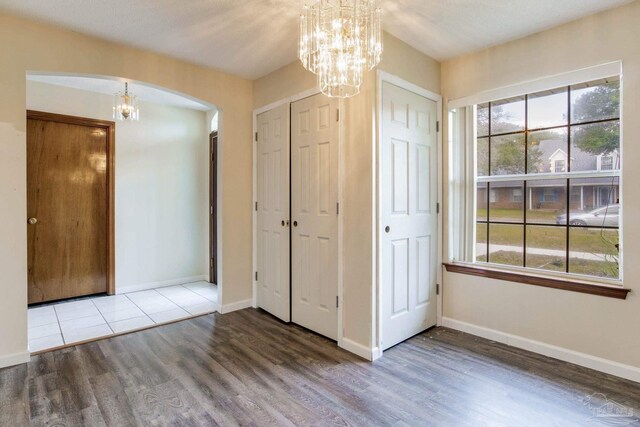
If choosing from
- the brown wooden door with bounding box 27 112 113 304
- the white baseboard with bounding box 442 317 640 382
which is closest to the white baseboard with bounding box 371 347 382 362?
the white baseboard with bounding box 442 317 640 382

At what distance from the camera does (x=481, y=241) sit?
300cm

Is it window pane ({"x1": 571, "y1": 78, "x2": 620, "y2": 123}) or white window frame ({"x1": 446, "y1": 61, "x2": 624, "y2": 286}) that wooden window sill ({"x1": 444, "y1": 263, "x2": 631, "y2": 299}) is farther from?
window pane ({"x1": 571, "y1": 78, "x2": 620, "y2": 123})

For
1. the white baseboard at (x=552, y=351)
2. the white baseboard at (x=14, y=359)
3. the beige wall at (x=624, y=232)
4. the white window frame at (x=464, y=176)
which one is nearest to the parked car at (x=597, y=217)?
the beige wall at (x=624, y=232)

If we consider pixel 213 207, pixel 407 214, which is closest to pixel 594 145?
pixel 407 214

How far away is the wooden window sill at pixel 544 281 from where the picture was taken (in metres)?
2.27

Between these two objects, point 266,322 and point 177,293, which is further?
point 177,293

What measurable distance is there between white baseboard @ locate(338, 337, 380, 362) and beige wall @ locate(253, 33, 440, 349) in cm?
3

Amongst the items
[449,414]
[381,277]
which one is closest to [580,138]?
[381,277]

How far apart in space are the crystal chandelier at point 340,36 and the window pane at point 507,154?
1.48 metres

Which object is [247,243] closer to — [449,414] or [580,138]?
[449,414]

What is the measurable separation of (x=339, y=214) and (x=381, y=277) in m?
0.60

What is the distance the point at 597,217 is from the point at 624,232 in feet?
0.68

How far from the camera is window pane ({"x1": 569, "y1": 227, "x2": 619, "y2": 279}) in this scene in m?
2.36

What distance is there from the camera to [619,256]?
2.30 metres
